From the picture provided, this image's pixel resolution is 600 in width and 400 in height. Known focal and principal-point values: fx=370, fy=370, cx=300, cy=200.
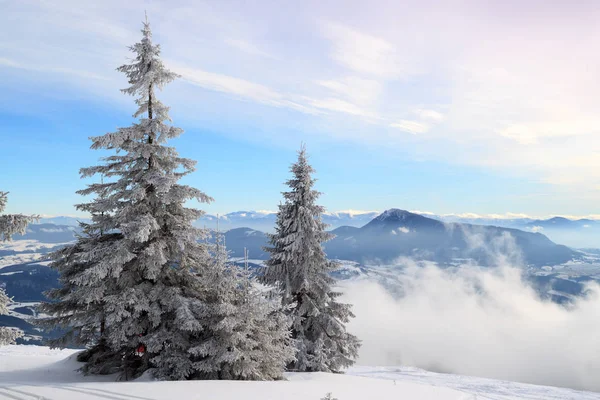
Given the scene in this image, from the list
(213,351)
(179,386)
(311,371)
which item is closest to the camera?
(179,386)

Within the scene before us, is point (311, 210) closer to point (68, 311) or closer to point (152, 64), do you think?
point (152, 64)

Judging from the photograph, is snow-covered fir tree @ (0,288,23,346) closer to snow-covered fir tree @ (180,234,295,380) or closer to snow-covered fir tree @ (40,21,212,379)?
snow-covered fir tree @ (40,21,212,379)

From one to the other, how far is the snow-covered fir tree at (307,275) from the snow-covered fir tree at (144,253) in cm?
675

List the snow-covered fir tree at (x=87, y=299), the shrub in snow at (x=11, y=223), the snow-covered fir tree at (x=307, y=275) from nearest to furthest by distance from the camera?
the shrub in snow at (x=11, y=223)
the snow-covered fir tree at (x=87, y=299)
the snow-covered fir tree at (x=307, y=275)

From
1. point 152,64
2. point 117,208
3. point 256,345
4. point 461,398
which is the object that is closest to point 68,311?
point 117,208

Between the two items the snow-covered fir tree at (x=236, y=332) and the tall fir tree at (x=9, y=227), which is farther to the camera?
the snow-covered fir tree at (x=236, y=332)

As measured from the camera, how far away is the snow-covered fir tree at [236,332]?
1407 cm

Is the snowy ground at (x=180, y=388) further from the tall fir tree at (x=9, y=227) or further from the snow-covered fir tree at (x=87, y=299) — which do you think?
the tall fir tree at (x=9, y=227)

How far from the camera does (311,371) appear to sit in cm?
1991

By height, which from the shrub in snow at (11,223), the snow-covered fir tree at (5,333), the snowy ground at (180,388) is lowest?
the snowy ground at (180,388)

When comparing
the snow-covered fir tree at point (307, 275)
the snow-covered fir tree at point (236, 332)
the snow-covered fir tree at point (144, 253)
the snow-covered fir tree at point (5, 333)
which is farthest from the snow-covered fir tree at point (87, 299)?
the snow-covered fir tree at point (307, 275)

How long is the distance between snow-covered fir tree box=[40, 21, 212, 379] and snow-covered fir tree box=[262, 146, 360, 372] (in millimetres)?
6745

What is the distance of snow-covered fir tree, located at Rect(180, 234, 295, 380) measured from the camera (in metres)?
14.1

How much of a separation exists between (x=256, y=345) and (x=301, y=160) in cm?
1153
